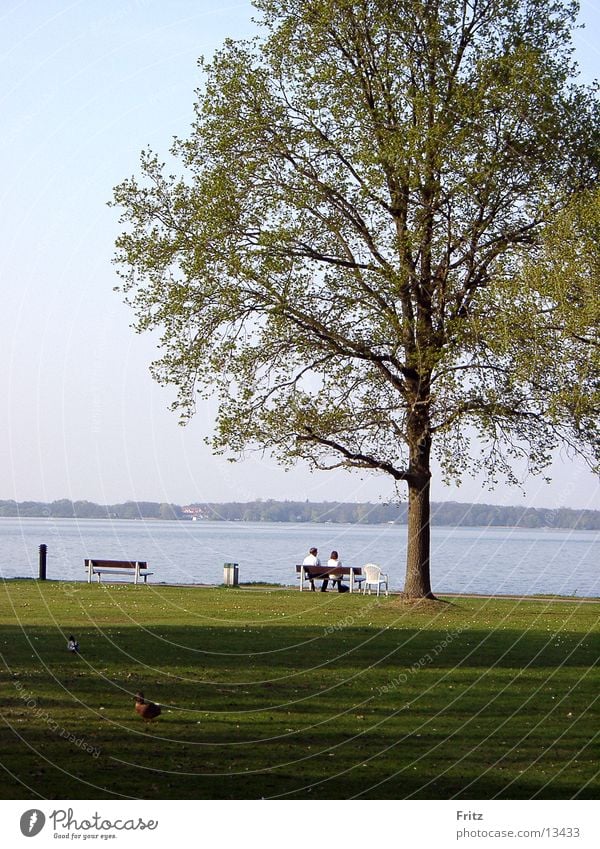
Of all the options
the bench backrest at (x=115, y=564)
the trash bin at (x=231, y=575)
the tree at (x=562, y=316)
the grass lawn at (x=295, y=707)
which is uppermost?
the tree at (x=562, y=316)

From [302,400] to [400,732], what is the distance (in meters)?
15.2

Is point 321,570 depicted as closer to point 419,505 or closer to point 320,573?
point 320,573

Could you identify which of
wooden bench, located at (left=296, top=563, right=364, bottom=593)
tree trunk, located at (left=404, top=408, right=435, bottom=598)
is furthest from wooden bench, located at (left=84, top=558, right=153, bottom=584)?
tree trunk, located at (left=404, top=408, right=435, bottom=598)

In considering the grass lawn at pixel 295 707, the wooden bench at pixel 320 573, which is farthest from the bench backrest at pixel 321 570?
the grass lawn at pixel 295 707

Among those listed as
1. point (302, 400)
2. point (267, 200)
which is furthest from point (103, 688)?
point (267, 200)

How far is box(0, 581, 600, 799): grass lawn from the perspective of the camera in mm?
Answer: 10523

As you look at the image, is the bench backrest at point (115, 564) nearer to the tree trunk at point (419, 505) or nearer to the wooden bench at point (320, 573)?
the wooden bench at point (320, 573)

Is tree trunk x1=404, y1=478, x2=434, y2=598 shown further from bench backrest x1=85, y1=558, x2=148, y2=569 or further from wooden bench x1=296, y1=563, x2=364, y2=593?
bench backrest x1=85, y1=558, x2=148, y2=569

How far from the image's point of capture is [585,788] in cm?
1058

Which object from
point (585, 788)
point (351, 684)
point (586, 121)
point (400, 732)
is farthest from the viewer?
point (586, 121)

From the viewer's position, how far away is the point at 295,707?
1372cm

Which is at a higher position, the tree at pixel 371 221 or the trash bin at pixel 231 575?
the tree at pixel 371 221

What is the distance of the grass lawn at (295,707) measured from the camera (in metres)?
10.5

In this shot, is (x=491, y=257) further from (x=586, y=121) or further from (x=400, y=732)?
(x=400, y=732)
